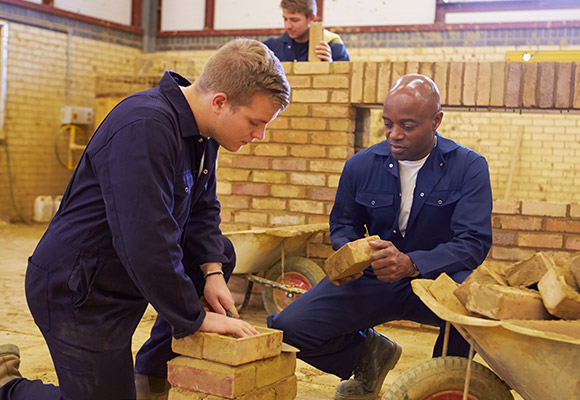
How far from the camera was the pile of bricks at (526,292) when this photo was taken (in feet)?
6.61

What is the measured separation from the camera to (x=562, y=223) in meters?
4.17

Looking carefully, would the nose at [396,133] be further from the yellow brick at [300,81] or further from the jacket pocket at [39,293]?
the yellow brick at [300,81]

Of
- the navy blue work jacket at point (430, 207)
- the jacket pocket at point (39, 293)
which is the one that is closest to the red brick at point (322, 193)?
the navy blue work jacket at point (430, 207)

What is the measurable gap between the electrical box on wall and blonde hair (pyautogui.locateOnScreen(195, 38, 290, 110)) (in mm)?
8902

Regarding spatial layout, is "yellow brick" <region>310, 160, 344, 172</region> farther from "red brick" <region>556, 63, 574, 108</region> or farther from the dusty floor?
"red brick" <region>556, 63, 574, 108</region>

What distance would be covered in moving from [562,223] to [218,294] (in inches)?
103

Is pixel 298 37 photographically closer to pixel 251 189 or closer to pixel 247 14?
pixel 251 189

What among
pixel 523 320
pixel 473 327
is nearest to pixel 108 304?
pixel 473 327

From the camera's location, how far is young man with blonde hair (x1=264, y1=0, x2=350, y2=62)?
16.3 ft

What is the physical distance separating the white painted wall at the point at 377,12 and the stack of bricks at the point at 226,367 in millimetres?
8692

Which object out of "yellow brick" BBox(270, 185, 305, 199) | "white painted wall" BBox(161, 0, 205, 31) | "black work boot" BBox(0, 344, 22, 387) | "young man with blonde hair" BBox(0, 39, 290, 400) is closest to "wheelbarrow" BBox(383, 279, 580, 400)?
"young man with blonde hair" BBox(0, 39, 290, 400)

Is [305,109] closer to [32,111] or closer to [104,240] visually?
[104,240]

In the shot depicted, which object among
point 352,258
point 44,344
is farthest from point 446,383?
point 44,344

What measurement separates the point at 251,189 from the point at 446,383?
287cm
